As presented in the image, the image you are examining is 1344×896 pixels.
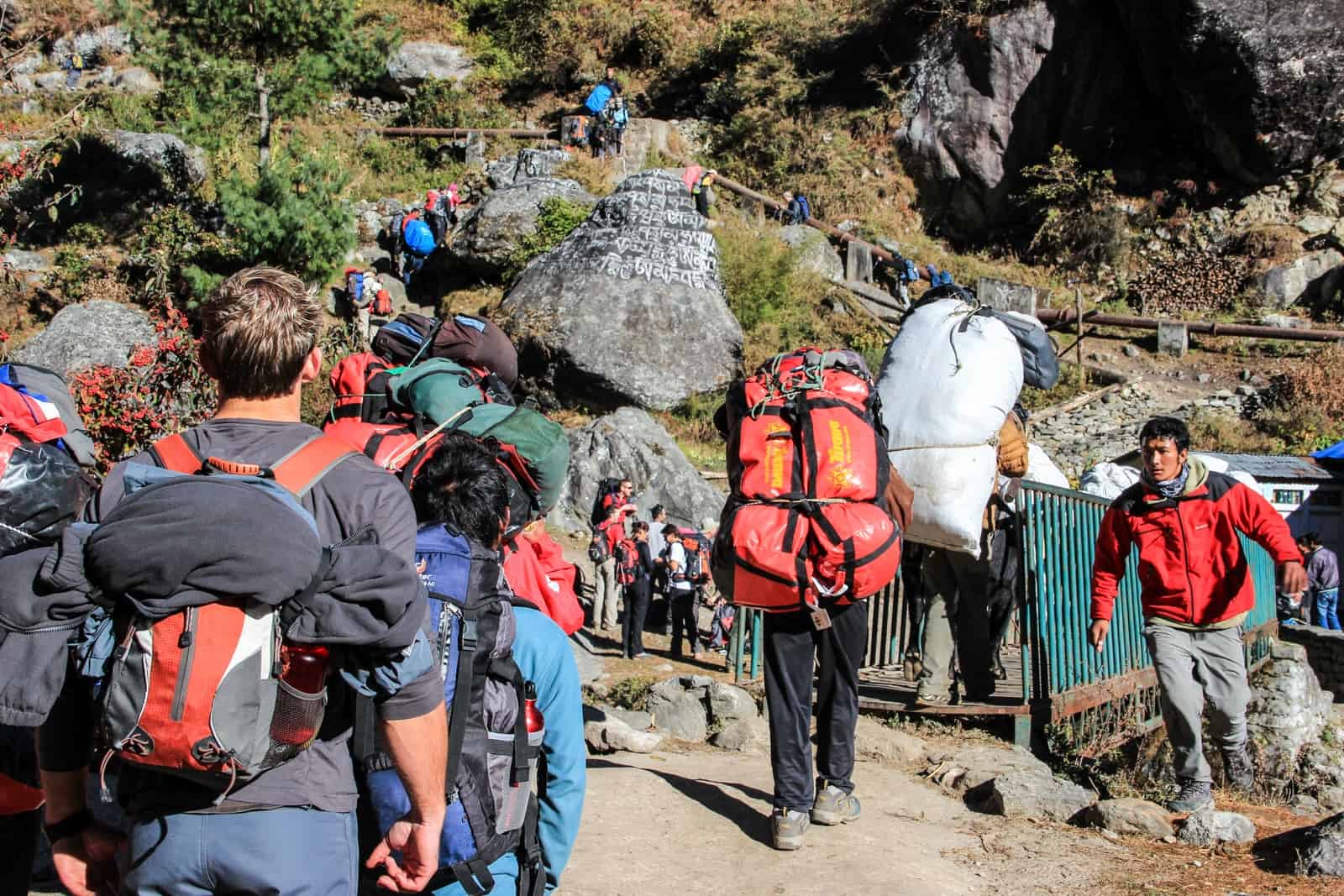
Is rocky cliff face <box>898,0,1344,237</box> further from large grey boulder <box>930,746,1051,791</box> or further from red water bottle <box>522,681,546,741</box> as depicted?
red water bottle <box>522,681,546,741</box>

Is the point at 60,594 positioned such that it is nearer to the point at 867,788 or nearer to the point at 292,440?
the point at 292,440

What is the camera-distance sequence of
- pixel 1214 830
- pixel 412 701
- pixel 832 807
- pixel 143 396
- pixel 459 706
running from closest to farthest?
pixel 412 701, pixel 459 706, pixel 832 807, pixel 1214 830, pixel 143 396

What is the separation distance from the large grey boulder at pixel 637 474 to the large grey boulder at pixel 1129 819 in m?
10.3

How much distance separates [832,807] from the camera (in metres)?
4.48

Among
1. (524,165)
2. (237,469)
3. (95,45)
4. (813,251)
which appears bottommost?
(237,469)

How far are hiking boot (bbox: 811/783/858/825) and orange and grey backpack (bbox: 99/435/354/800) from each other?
298cm

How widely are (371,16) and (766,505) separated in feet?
105

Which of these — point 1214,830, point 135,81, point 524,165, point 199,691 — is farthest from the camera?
point 135,81

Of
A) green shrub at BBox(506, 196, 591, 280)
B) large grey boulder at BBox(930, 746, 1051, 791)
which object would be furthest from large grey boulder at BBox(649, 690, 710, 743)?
green shrub at BBox(506, 196, 591, 280)

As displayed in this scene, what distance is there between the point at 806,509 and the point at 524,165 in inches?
876

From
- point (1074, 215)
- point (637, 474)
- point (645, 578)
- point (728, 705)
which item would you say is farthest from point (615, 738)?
point (1074, 215)

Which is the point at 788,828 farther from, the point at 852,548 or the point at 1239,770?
the point at 1239,770

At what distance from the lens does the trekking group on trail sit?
185cm

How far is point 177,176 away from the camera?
22.2 m
